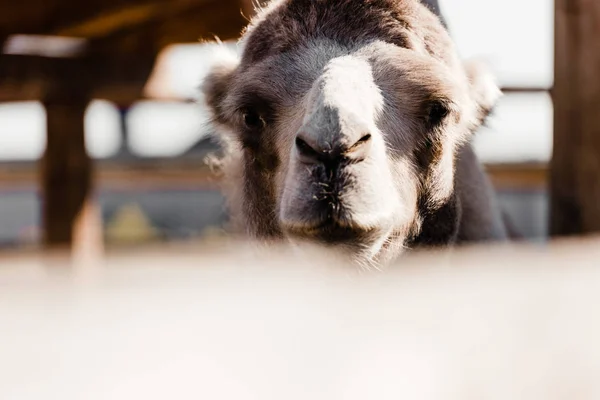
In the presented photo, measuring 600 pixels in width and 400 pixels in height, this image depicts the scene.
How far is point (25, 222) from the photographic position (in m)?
14.9

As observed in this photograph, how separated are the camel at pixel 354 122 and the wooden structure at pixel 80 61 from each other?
7.88 ft

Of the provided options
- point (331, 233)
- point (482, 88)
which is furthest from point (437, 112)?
point (331, 233)

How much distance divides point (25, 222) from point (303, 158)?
13760mm

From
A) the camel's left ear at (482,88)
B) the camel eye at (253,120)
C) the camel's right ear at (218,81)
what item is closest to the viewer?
the camel eye at (253,120)

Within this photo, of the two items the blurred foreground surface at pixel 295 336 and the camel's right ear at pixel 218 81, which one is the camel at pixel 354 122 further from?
the blurred foreground surface at pixel 295 336

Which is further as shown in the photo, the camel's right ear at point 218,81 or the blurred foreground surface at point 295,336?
the camel's right ear at point 218,81

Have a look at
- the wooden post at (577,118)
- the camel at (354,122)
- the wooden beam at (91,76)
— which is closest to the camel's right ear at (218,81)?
the camel at (354,122)

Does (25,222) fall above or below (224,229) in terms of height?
below

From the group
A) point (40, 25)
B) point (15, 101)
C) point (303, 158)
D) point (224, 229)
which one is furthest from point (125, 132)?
point (303, 158)

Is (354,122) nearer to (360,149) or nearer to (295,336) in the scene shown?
(360,149)

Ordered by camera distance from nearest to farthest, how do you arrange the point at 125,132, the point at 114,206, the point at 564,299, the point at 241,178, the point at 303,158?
the point at 564,299, the point at 303,158, the point at 241,178, the point at 125,132, the point at 114,206

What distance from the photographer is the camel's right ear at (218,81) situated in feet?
11.3

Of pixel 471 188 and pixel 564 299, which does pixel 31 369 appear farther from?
pixel 471 188

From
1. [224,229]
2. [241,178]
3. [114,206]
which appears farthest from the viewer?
[114,206]
